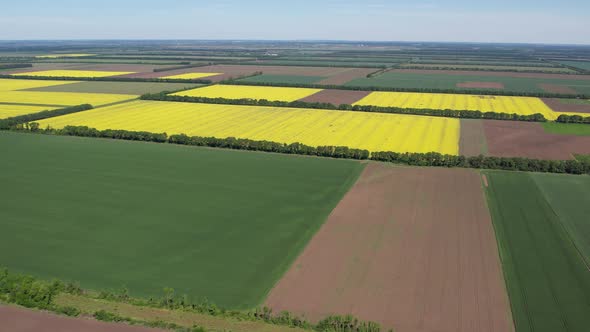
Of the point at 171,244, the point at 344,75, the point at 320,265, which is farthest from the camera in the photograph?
the point at 344,75

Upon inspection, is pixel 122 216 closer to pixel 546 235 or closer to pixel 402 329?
pixel 402 329

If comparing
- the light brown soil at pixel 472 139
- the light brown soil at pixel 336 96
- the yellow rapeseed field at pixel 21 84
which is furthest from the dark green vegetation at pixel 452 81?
the yellow rapeseed field at pixel 21 84

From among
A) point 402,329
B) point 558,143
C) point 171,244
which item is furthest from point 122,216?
point 558,143

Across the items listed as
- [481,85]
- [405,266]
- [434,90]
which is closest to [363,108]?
[434,90]

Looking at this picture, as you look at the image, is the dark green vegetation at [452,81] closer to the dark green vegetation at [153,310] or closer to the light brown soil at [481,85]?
the light brown soil at [481,85]

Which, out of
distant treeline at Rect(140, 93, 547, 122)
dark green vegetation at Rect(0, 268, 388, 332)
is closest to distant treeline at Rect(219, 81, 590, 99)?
distant treeline at Rect(140, 93, 547, 122)

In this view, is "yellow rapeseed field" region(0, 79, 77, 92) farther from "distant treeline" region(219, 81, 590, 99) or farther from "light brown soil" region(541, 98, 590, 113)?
"light brown soil" region(541, 98, 590, 113)
